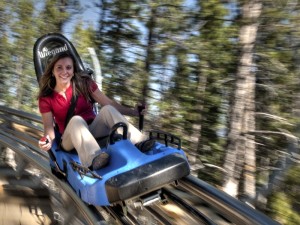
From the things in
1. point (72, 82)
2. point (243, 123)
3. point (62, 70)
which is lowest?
point (243, 123)

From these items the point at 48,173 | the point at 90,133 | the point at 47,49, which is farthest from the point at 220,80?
the point at 90,133

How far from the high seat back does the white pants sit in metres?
0.91

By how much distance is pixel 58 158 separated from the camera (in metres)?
3.27

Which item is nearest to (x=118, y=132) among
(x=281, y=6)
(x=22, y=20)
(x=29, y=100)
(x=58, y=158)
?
(x=58, y=158)

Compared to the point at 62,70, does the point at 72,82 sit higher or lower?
lower

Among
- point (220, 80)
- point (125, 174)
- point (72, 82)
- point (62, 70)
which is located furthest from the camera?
point (220, 80)

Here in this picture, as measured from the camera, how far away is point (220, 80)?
649cm

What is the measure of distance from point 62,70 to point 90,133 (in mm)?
795

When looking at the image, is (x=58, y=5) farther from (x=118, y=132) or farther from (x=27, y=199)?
(x=118, y=132)

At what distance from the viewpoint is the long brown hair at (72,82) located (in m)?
3.55

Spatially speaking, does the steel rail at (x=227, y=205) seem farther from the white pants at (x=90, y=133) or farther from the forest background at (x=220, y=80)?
the forest background at (x=220, y=80)

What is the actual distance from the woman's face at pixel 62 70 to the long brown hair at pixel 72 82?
37 mm

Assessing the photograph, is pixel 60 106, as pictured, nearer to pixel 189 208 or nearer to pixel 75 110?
pixel 75 110

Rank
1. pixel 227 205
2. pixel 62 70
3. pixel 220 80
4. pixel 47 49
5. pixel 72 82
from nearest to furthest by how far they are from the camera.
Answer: pixel 227 205 < pixel 62 70 < pixel 72 82 < pixel 47 49 < pixel 220 80
